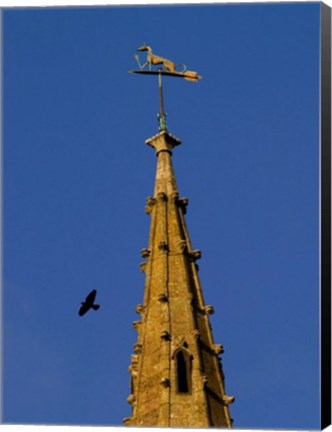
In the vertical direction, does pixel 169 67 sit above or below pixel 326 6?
above

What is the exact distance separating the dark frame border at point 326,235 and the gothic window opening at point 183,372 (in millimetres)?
10602

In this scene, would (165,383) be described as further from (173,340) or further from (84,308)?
(84,308)

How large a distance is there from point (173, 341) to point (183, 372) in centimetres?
102

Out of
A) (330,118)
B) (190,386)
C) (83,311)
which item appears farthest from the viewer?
(190,386)

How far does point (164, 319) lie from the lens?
171 feet

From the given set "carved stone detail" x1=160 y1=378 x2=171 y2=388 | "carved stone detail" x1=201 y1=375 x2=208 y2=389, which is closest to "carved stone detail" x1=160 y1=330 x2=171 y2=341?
"carved stone detail" x1=201 y1=375 x2=208 y2=389

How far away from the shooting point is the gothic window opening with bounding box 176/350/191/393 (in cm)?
5009

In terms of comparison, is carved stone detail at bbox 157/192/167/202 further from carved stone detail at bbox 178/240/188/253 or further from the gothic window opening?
the gothic window opening

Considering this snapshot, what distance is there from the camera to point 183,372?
5056cm

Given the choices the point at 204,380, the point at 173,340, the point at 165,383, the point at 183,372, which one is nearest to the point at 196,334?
the point at 173,340

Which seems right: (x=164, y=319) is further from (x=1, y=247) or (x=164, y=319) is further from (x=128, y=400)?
(x=1, y=247)

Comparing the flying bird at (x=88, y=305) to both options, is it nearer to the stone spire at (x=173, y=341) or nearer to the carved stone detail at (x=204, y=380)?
the stone spire at (x=173, y=341)

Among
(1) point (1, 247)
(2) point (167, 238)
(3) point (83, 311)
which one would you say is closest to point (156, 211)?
(2) point (167, 238)

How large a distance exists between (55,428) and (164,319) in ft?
37.8
